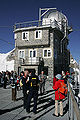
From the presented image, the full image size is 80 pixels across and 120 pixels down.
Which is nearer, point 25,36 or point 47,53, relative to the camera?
point 47,53

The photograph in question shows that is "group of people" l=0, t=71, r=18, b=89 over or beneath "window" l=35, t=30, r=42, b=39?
beneath

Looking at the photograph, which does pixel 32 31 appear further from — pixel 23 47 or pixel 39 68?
pixel 39 68

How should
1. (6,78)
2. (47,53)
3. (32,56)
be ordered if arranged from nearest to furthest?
Result: (6,78) < (47,53) < (32,56)

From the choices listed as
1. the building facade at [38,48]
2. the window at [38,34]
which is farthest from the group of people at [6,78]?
the window at [38,34]

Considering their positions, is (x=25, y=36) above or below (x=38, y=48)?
above

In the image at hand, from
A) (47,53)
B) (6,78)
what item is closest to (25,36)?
(47,53)

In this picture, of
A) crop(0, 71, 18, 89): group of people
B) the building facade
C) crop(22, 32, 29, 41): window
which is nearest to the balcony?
the building facade

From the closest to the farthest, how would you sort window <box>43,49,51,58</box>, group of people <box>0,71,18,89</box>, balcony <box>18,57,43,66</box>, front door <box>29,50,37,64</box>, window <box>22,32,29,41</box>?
1. group of people <box>0,71,18,89</box>
2. balcony <box>18,57,43,66</box>
3. front door <box>29,50,37,64</box>
4. window <box>43,49,51,58</box>
5. window <box>22,32,29,41</box>

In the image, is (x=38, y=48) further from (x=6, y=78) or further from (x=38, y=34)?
(x=6, y=78)

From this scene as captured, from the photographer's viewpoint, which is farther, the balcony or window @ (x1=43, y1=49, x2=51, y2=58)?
window @ (x1=43, y1=49, x2=51, y2=58)

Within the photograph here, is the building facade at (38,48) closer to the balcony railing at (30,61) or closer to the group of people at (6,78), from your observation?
the balcony railing at (30,61)

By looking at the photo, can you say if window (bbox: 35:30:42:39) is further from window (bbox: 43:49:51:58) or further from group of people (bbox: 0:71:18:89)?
group of people (bbox: 0:71:18:89)

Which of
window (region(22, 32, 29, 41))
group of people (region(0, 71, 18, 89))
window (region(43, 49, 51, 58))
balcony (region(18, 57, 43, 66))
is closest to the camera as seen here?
group of people (region(0, 71, 18, 89))

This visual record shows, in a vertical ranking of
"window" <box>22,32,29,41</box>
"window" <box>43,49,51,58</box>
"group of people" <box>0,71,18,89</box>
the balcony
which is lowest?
"group of people" <box>0,71,18,89</box>
